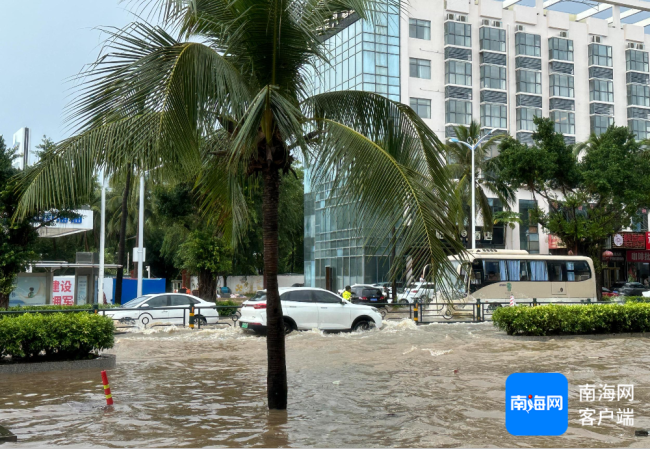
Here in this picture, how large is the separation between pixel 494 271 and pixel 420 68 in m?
22.3

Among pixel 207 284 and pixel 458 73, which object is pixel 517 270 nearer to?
pixel 207 284

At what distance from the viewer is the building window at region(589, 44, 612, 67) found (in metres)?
56.8

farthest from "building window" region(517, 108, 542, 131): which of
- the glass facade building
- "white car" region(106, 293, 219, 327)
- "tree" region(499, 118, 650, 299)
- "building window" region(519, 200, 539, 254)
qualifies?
"white car" region(106, 293, 219, 327)

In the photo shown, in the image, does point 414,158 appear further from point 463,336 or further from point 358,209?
point 463,336

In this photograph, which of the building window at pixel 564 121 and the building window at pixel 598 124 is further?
the building window at pixel 598 124

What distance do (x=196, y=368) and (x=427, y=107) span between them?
40.0 m

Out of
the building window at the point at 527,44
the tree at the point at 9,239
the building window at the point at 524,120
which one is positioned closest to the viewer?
the tree at the point at 9,239

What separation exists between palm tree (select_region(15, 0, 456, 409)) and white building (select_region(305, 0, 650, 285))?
125 ft

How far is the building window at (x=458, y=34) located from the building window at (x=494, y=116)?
534 cm

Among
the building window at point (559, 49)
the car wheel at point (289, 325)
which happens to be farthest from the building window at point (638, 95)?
the car wheel at point (289, 325)

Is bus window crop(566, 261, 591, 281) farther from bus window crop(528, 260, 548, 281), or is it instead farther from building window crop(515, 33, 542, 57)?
building window crop(515, 33, 542, 57)

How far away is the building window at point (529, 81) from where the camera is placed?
5441 cm

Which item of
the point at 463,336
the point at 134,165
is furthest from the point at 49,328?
the point at 463,336

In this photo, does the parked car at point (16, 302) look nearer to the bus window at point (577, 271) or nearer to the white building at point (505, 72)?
the white building at point (505, 72)
